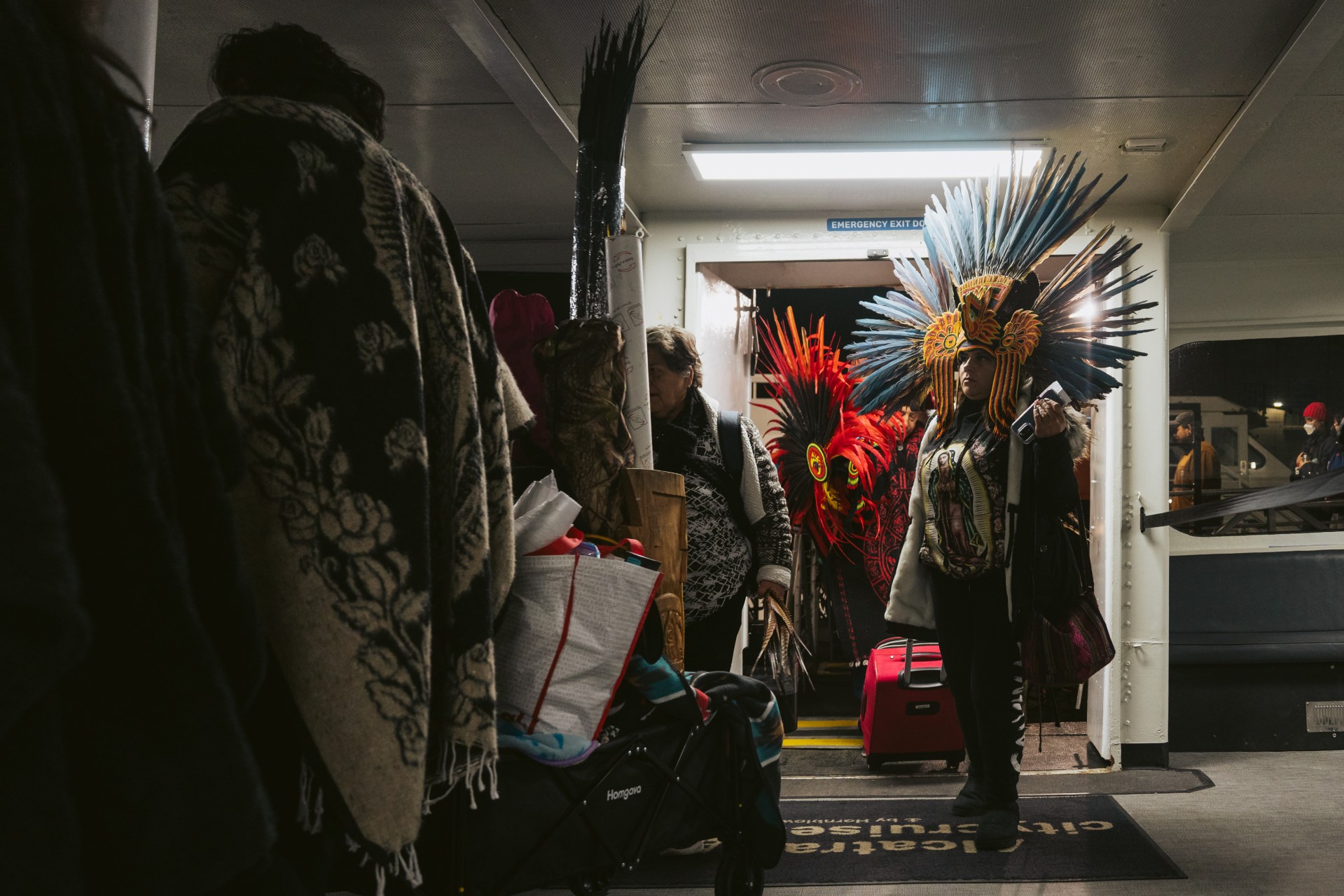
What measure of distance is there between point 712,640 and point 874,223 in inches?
107

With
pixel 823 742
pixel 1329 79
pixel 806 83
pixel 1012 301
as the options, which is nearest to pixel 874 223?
pixel 806 83

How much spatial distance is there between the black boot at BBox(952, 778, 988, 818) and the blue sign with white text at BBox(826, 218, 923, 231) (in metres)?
2.56

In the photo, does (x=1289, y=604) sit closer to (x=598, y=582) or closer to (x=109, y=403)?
(x=598, y=582)

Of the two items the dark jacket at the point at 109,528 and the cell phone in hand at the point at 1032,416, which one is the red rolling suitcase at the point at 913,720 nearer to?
the cell phone in hand at the point at 1032,416

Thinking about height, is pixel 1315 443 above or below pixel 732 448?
above

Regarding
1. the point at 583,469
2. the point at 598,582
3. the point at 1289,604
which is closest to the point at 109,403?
the point at 598,582

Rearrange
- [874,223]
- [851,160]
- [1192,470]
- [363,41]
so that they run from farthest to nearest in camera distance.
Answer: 1. [1192,470]
2. [874,223]
3. [851,160]
4. [363,41]

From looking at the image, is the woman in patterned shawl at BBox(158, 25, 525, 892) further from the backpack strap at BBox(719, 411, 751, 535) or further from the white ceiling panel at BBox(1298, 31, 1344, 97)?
the white ceiling panel at BBox(1298, 31, 1344, 97)

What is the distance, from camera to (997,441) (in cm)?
327

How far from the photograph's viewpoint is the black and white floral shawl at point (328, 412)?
3.28 ft

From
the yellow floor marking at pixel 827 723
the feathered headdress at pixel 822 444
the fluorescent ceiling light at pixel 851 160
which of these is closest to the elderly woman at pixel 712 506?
the fluorescent ceiling light at pixel 851 160

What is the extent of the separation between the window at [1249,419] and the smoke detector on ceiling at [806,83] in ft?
9.94

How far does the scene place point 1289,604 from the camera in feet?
17.1

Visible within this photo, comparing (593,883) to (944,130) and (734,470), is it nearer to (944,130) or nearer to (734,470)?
(734,470)
